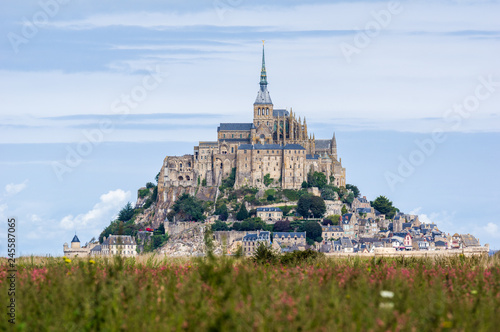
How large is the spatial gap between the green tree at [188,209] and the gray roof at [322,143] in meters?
20.7

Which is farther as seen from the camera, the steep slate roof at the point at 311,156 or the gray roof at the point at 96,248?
the steep slate roof at the point at 311,156

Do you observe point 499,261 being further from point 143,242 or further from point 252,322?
point 143,242

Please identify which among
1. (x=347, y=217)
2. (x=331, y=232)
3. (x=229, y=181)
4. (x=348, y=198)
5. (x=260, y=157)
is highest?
(x=260, y=157)

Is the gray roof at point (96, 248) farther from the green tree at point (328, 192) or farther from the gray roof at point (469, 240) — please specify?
the gray roof at point (469, 240)

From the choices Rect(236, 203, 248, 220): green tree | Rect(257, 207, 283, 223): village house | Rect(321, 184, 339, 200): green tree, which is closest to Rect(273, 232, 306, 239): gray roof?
Rect(257, 207, 283, 223): village house

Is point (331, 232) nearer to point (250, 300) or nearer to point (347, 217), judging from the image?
point (347, 217)

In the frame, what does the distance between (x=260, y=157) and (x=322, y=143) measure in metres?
14.5

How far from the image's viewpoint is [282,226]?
3999 inches

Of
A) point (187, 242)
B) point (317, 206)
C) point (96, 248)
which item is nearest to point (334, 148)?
point (317, 206)

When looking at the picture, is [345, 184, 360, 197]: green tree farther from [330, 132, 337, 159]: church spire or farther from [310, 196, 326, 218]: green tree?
[310, 196, 326, 218]: green tree

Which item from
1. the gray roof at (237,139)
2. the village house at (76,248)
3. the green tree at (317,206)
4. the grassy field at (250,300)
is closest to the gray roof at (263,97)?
the gray roof at (237,139)

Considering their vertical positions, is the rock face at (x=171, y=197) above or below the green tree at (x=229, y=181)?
below

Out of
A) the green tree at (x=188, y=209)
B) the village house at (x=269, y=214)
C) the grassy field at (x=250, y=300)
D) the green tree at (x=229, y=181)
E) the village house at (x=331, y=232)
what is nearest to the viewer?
the grassy field at (x=250, y=300)

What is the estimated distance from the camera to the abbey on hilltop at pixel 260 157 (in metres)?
111
